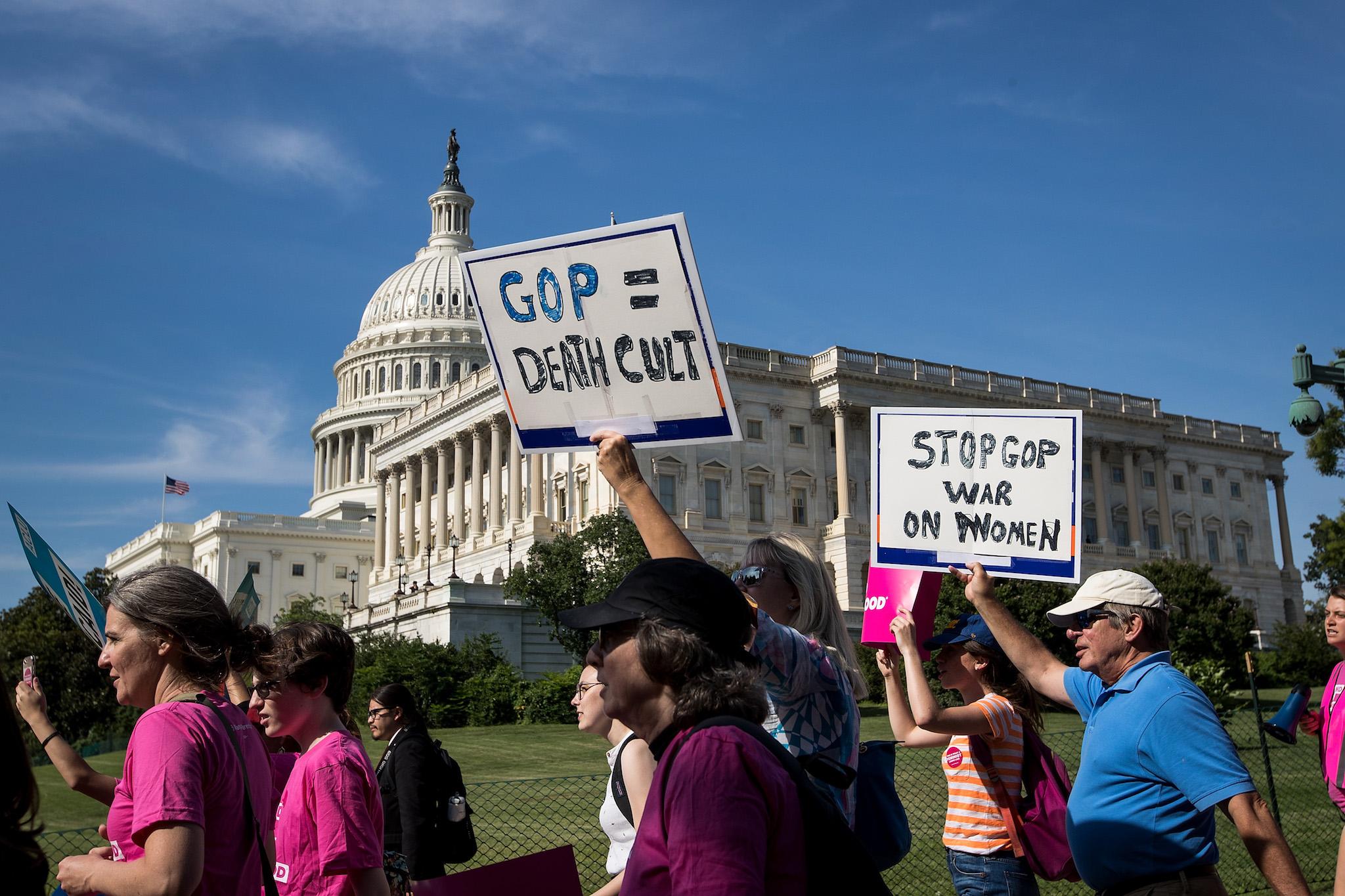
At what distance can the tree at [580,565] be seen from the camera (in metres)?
49.4

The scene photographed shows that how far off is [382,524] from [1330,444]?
7238 centimetres

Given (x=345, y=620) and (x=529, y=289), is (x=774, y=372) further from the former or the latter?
(x=529, y=289)

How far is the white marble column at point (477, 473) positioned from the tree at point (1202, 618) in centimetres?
4088

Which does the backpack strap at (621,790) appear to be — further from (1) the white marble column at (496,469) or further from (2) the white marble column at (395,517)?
(2) the white marble column at (395,517)

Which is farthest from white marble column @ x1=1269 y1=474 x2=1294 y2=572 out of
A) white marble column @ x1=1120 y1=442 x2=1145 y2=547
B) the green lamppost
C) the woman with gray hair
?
the woman with gray hair

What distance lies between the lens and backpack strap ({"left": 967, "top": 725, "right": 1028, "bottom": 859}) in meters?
5.70

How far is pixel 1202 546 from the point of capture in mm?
89812

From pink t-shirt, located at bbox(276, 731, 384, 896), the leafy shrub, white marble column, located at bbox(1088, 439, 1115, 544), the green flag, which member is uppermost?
white marble column, located at bbox(1088, 439, 1115, 544)

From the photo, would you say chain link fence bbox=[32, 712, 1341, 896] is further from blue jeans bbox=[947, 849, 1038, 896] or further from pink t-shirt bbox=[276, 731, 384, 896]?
pink t-shirt bbox=[276, 731, 384, 896]

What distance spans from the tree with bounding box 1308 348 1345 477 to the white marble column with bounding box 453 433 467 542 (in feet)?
186

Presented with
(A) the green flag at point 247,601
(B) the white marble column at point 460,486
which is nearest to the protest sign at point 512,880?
(A) the green flag at point 247,601

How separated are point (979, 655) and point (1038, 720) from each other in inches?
15.8

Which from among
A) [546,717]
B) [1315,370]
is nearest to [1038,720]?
[1315,370]

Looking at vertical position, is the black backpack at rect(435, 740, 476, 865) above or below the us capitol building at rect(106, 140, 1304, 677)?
Result: below
